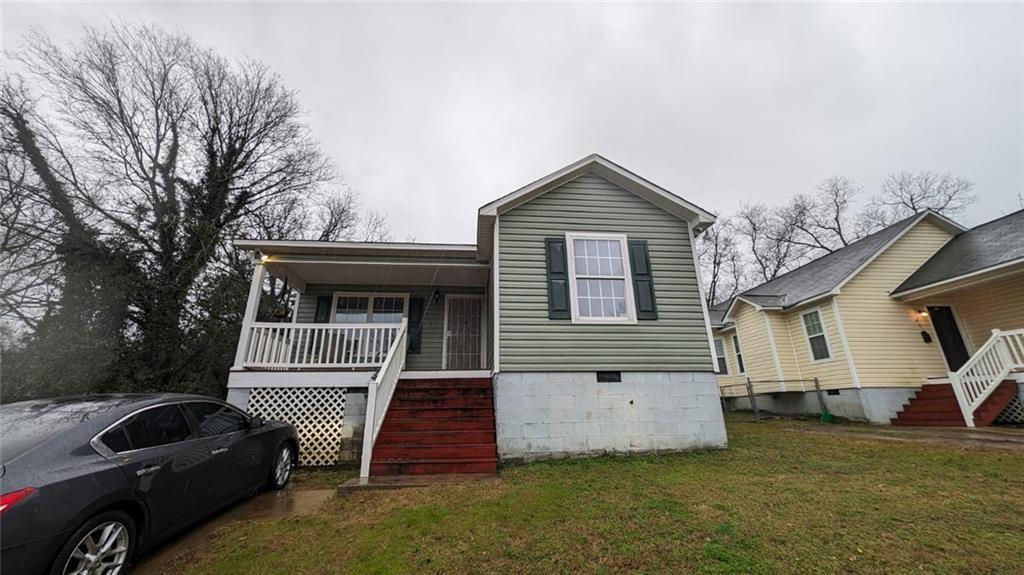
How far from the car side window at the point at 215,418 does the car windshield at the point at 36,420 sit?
2.44 feet

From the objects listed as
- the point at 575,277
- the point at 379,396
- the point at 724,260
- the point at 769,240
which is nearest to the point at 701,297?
the point at 575,277

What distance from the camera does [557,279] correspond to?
6.65 metres

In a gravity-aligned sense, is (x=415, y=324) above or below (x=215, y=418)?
above

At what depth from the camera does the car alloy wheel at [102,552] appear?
223 cm

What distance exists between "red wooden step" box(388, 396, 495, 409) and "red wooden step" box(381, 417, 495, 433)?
0.35 m

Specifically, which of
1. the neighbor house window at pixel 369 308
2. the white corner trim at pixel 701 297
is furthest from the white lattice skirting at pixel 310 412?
the white corner trim at pixel 701 297

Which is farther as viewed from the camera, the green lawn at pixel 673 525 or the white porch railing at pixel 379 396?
the white porch railing at pixel 379 396

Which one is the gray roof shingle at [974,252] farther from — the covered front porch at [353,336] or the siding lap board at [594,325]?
the covered front porch at [353,336]

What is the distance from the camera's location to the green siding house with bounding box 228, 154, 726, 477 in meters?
5.92

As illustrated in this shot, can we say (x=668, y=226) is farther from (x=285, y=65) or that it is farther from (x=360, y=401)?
(x=285, y=65)

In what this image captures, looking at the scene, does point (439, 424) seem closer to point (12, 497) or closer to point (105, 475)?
point (105, 475)

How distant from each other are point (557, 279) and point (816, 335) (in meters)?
9.52

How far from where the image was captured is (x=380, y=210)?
2103cm

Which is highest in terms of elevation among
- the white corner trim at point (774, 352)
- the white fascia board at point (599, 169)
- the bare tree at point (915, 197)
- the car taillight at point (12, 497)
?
the bare tree at point (915, 197)
